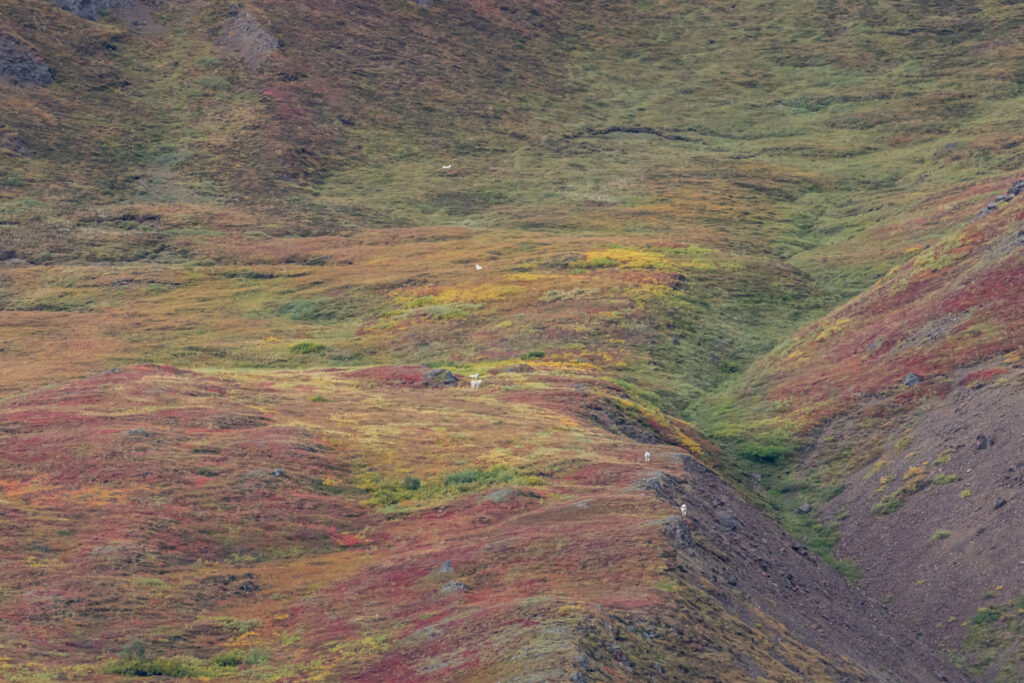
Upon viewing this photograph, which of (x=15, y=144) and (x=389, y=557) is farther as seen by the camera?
(x=15, y=144)

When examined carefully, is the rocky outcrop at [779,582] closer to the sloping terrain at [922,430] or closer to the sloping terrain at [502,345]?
the sloping terrain at [502,345]

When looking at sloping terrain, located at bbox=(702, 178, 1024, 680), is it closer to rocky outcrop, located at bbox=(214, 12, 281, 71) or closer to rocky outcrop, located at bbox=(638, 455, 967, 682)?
rocky outcrop, located at bbox=(638, 455, 967, 682)

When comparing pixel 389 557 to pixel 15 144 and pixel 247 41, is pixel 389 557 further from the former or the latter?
pixel 247 41

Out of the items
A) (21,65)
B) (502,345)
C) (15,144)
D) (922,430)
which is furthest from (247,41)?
(922,430)

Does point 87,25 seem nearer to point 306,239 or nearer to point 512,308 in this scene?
point 306,239

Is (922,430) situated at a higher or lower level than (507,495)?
lower

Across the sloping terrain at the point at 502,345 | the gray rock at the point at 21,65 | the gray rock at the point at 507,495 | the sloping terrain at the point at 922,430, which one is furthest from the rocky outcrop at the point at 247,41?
the gray rock at the point at 507,495
